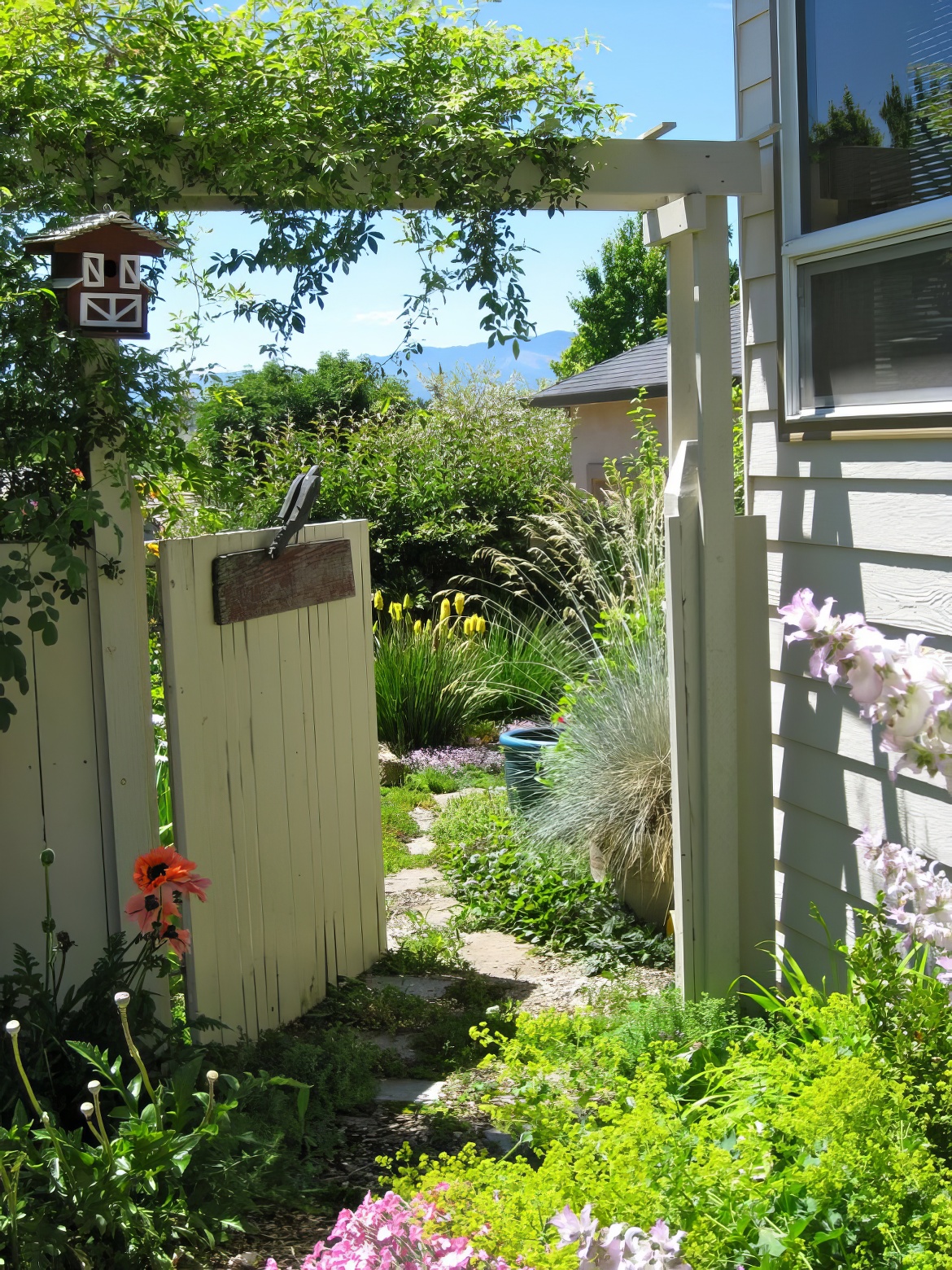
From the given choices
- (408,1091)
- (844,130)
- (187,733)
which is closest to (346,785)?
(187,733)

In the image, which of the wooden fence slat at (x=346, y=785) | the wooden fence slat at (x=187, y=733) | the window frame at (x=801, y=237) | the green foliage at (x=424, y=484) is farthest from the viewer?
the green foliage at (x=424, y=484)

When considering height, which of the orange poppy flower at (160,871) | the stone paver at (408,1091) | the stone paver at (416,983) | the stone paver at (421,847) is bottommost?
the stone paver at (421,847)

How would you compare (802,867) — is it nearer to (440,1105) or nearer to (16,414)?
(440,1105)

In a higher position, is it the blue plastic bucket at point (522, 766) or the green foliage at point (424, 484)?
the green foliage at point (424, 484)

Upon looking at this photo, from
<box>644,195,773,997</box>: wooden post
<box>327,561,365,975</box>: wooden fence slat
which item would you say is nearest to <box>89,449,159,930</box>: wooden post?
<box>327,561,365,975</box>: wooden fence slat

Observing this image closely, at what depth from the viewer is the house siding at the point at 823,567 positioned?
9.02 ft

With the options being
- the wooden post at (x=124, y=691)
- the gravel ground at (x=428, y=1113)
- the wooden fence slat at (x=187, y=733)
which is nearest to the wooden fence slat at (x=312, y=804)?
the gravel ground at (x=428, y=1113)

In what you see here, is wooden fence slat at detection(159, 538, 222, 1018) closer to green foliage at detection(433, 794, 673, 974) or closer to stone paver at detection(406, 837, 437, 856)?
green foliage at detection(433, 794, 673, 974)

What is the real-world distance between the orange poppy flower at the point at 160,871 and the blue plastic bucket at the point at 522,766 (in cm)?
285

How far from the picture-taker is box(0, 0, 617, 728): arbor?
2662 mm

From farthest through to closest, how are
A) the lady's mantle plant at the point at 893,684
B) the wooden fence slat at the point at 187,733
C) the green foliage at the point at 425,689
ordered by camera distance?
1. the green foliage at the point at 425,689
2. the wooden fence slat at the point at 187,733
3. the lady's mantle plant at the point at 893,684

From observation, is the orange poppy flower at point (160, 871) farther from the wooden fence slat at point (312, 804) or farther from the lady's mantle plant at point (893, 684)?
the lady's mantle plant at point (893, 684)

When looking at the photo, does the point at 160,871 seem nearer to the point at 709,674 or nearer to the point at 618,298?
the point at 709,674

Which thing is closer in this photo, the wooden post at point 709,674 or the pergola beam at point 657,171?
the pergola beam at point 657,171
